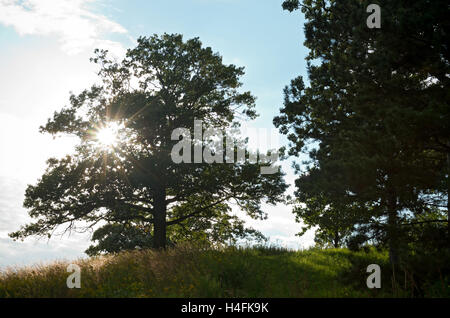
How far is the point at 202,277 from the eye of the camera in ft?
32.2

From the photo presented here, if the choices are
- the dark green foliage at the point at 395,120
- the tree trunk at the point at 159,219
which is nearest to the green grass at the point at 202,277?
the dark green foliage at the point at 395,120

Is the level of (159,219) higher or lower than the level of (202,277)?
higher

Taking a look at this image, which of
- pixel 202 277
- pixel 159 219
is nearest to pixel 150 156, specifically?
pixel 159 219

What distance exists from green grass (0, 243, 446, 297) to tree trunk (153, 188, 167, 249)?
6.82 metres

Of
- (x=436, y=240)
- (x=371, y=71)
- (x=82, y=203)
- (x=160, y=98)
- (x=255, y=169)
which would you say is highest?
(x=160, y=98)

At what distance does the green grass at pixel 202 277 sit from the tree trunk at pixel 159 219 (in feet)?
22.4

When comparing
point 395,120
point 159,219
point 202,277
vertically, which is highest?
point 395,120

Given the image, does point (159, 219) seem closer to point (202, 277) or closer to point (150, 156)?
point (150, 156)

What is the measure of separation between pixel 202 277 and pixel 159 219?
38.1 feet

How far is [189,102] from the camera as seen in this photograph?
70.4 feet

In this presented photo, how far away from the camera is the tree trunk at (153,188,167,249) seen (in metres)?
20.8
